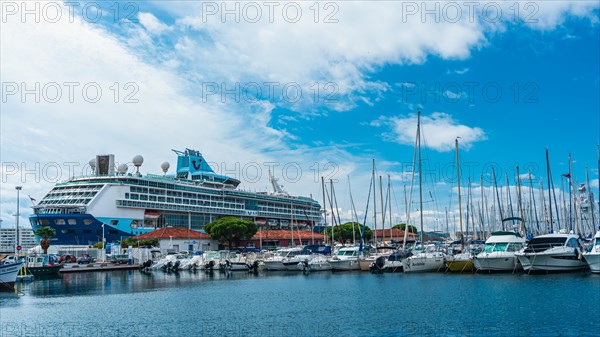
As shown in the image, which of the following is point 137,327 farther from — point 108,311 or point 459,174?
point 459,174

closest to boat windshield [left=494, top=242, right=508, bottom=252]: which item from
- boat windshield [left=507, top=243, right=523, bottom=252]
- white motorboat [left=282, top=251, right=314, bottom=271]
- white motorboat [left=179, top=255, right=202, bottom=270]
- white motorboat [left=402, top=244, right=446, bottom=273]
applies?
boat windshield [left=507, top=243, right=523, bottom=252]

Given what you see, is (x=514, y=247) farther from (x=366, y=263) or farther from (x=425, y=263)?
(x=366, y=263)

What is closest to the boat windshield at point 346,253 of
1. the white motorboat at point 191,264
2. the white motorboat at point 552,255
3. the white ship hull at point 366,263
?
the white ship hull at point 366,263

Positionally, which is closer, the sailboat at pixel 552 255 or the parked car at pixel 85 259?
the sailboat at pixel 552 255

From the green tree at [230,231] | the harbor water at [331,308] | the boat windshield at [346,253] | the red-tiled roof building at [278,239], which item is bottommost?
the harbor water at [331,308]

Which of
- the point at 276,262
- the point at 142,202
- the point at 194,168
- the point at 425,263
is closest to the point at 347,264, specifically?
the point at 425,263

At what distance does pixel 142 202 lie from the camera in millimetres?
117250

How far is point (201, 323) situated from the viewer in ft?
93.1

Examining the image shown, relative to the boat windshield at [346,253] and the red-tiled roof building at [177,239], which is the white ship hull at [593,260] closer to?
the boat windshield at [346,253]

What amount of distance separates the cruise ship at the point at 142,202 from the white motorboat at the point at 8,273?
151ft

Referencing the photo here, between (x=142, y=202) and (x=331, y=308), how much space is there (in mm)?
92108

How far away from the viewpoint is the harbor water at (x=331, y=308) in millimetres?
25297

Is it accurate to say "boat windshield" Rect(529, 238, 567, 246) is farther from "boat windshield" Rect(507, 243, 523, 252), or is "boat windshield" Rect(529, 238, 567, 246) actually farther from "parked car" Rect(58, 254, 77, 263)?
"parked car" Rect(58, 254, 77, 263)

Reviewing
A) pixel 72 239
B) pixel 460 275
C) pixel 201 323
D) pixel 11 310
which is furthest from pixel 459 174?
pixel 72 239
